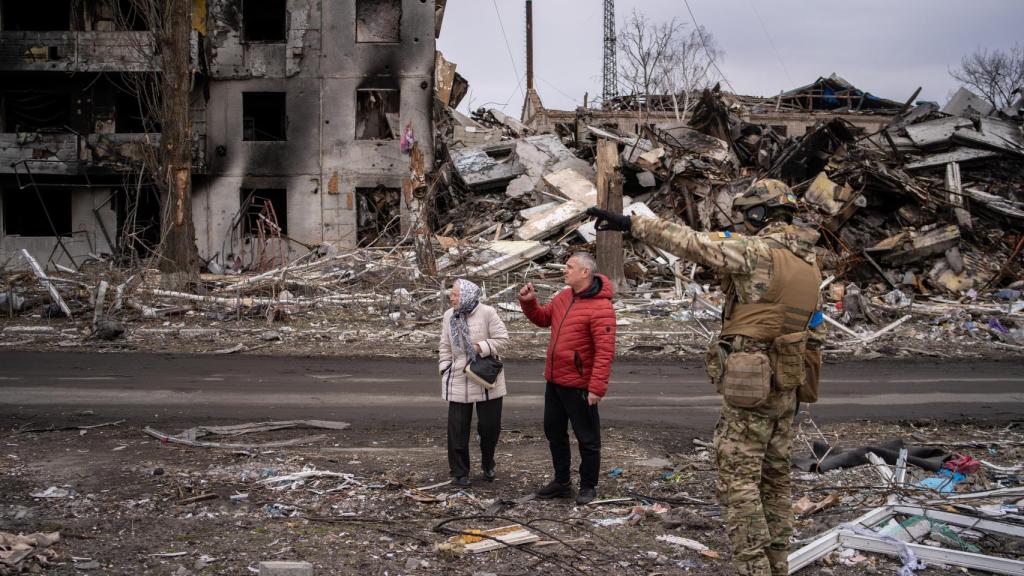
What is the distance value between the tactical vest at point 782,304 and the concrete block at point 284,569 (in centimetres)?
275

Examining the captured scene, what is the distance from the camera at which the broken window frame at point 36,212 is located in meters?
28.8

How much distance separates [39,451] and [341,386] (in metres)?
3.91

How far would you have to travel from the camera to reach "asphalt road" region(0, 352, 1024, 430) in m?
8.74

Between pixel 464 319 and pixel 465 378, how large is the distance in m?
0.48

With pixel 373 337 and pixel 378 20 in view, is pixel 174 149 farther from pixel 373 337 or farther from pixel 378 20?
pixel 378 20

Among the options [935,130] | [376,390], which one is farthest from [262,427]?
[935,130]

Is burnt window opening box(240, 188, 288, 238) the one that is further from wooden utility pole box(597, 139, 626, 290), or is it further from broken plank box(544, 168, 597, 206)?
wooden utility pole box(597, 139, 626, 290)

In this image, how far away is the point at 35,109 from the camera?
2823cm

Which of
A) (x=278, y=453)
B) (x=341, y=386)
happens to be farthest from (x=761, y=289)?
(x=341, y=386)

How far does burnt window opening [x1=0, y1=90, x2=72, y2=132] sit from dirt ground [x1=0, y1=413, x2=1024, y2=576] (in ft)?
80.5

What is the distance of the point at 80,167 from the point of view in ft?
88.0

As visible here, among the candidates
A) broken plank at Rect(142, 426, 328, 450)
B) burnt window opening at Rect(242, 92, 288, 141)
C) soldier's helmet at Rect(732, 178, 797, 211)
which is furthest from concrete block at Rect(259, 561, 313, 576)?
burnt window opening at Rect(242, 92, 288, 141)

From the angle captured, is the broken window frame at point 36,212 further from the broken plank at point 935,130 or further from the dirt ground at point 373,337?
the broken plank at point 935,130

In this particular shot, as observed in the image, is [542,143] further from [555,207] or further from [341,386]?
[341,386]
